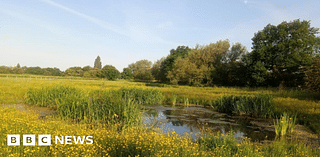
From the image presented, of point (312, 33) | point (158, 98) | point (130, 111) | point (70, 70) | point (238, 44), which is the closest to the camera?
point (130, 111)

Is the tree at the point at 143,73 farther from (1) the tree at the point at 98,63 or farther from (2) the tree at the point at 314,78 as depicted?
(2) the tree at the point at 314,78

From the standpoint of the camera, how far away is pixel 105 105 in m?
10.3

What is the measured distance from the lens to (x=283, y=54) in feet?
116

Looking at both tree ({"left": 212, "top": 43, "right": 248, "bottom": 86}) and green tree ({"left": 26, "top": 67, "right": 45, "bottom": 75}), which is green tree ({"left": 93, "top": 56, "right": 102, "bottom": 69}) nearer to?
green tree ({"left": 26, "top": 67, "right": 45, "bottom": 75})

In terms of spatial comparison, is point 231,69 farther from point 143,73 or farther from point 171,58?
point 143,73

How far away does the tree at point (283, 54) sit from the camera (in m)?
34.4

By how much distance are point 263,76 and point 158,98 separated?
2521cm

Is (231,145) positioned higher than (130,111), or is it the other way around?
(130,111)

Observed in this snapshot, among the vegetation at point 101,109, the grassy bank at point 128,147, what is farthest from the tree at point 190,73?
the grassy bank at point 128,147

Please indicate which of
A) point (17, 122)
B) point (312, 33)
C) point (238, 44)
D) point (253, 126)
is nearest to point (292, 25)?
point (312, 33)

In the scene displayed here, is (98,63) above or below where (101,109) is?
above

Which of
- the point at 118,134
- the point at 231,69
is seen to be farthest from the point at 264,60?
the point at 118,134

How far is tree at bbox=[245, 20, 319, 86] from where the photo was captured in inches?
1353

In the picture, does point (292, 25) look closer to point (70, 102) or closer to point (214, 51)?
point (214, 51)
